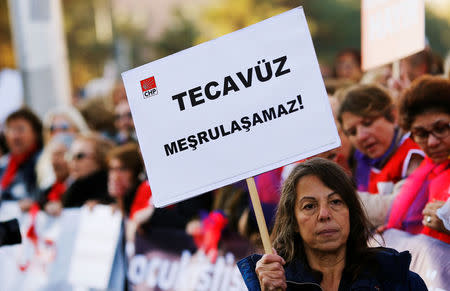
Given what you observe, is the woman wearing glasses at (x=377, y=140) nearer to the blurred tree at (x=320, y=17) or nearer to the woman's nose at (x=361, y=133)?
the woman's nose at (x=361, y=133)

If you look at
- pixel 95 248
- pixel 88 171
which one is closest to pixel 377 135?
pixel 95 248

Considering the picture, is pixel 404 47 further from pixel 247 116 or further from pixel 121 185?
pixel 121 185

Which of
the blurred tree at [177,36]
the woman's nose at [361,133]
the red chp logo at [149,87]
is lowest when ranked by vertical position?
the woman's nose at [361,133]

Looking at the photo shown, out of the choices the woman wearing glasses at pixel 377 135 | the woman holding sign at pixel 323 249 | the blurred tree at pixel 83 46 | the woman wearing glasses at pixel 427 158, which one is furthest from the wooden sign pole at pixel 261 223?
the blurred tree at pixel 83 46

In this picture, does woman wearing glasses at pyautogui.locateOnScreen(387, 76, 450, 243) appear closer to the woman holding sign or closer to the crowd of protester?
the crowd of protester

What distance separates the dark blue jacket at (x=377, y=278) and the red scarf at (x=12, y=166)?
6.09 metres

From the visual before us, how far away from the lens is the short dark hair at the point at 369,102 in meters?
4.57

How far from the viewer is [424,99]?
4.11 meters

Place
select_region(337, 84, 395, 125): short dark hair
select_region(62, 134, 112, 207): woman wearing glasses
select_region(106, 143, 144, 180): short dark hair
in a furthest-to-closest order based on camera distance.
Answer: select_region(62, 134, 112, 207): woman wearing glasses → select_region(106, 143, 144, 180): short dark hair → select_region(337, 84, 395, 125): short dark hair

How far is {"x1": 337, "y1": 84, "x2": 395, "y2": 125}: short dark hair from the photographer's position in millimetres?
4570

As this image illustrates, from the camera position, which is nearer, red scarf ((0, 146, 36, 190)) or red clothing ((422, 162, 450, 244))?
red clothing ((422, 162, 450, 244))

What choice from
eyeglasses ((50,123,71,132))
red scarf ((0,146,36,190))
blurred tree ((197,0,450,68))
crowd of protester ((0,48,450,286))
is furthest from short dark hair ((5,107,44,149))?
blurred tree ((197,0,450,68))

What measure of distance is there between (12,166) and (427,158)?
5.99m

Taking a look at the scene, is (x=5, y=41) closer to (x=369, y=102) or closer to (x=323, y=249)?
(x=369, y=102)
